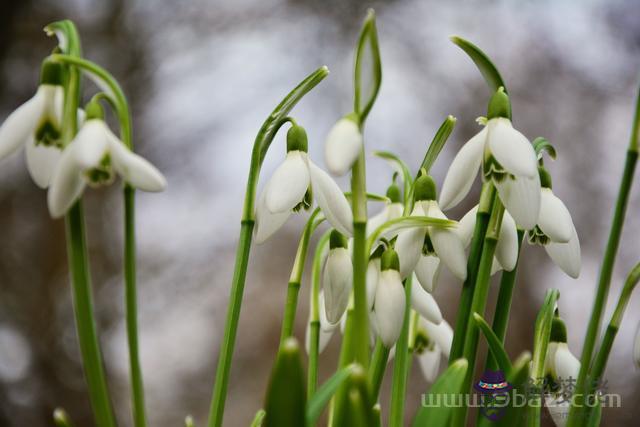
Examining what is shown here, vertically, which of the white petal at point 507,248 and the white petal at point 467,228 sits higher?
the white petal at point 467,228

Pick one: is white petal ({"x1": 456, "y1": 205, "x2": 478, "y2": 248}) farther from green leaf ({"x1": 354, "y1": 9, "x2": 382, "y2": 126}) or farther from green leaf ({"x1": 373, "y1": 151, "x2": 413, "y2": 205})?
green leaf ({"x1": 354, "y1": 9, "x2": 382, "y2": 126})

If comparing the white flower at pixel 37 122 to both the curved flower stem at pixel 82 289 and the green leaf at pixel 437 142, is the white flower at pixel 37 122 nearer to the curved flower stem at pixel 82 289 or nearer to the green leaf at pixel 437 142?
the curved flower stem at pixel 82 289

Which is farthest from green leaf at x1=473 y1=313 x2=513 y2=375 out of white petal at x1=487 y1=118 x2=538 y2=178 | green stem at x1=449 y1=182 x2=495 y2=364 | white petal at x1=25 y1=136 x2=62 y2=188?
white petal at x1=25 y1=136 x2=62 y2=188

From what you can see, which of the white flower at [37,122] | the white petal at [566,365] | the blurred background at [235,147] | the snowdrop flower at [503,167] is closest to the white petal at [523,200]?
the snowdrop flower at [503,167]

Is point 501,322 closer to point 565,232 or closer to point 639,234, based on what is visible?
point 565,232

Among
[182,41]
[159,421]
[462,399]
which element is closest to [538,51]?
[182,41]
